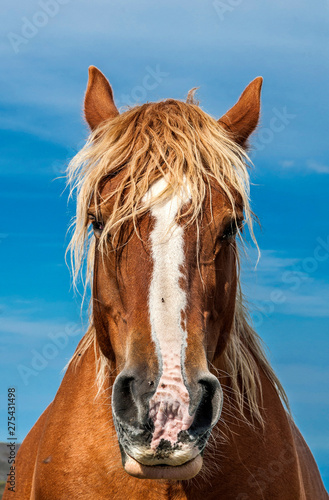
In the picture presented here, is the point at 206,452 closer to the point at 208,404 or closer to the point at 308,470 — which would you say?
the point at 208,404

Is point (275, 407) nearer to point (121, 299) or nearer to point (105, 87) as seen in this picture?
point (121, 299)

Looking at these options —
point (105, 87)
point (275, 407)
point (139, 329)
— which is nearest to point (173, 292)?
point (139, 329)

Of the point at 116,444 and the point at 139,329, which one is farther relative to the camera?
the point at 116,444

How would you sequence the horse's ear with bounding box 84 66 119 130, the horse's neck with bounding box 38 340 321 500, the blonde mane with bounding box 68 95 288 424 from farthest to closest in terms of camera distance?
the horse's ear with bounding box 84 66 119 130 → the horse's neck with bounding box 38 340 321 500 → the blonde mane with bounding box 68 95 288 424

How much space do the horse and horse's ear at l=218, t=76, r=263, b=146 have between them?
0.01m

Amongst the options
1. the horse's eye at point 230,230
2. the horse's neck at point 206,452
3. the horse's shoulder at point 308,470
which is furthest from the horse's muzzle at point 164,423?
the horse's shoulder at point 308,470

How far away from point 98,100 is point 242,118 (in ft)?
3.73

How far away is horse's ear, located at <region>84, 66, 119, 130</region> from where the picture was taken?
4.42 metres

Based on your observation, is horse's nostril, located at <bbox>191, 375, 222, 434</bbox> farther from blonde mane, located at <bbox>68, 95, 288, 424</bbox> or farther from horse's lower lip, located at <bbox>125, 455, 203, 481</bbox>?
blonde mane, located at <bbox>68, 95, 288, 424</bbox>

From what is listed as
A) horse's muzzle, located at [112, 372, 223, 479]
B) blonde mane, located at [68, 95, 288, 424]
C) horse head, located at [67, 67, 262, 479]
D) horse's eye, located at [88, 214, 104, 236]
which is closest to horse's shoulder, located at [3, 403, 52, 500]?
blonde mane, located at [68, 95, 288, 424]

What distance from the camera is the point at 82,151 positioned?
4.30 meters

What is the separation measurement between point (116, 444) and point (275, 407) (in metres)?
1.28

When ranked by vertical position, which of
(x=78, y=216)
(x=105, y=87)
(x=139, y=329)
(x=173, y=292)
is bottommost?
(x=139, y=329)

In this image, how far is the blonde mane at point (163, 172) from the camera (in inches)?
137
